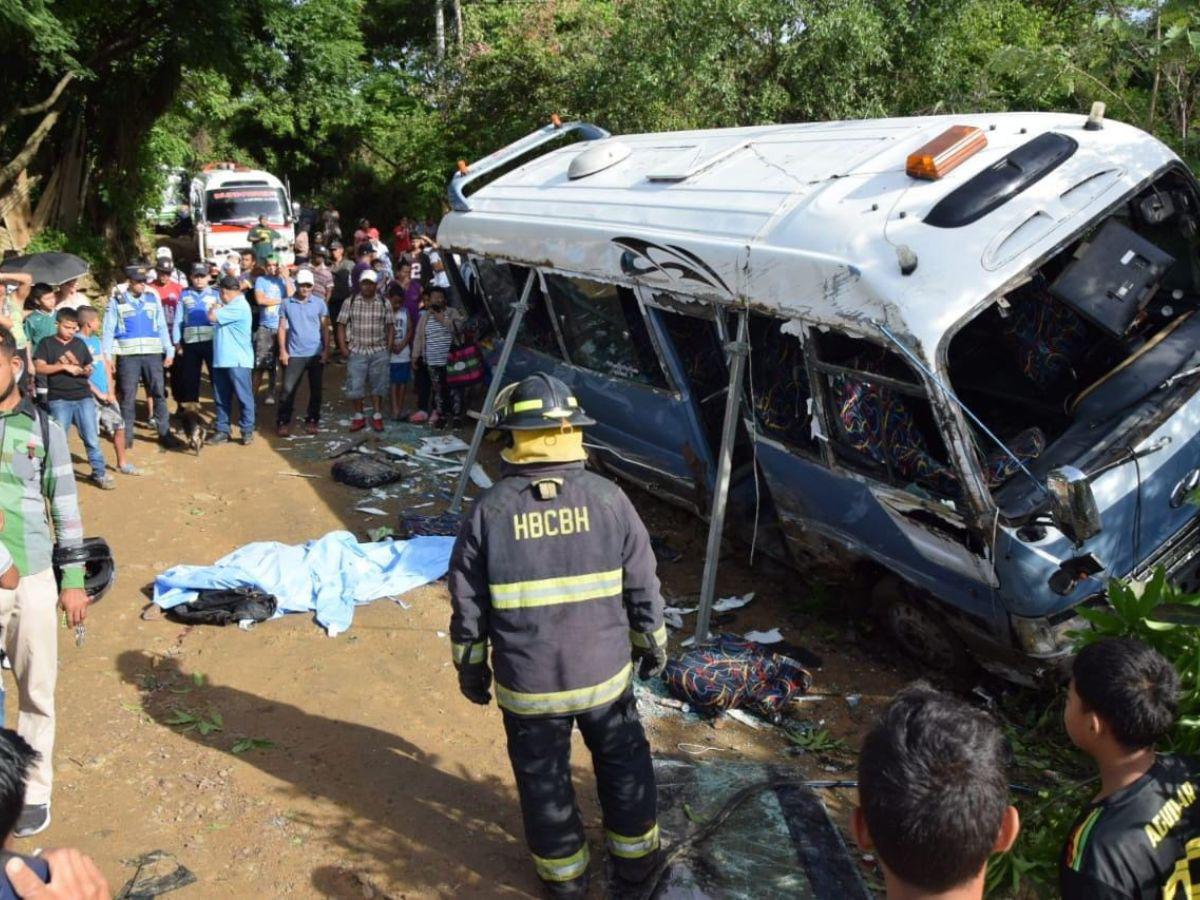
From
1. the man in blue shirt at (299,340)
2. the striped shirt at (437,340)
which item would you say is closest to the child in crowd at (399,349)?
the striped shirt at (437,340)

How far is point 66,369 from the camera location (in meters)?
8.19

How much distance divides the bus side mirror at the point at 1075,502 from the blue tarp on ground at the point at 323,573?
421cm

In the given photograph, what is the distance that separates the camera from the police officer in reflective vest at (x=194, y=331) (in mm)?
10117

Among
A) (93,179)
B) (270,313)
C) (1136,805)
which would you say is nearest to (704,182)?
(1136,805)

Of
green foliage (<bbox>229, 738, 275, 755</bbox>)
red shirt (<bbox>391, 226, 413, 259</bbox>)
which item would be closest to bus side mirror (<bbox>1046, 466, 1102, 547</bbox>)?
green foliage (<bbox>229, 738, 275, 755</bbox>)

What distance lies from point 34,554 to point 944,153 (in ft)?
15.2

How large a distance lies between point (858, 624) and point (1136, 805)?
12.9 feet

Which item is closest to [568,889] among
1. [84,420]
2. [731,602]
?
[731,602]

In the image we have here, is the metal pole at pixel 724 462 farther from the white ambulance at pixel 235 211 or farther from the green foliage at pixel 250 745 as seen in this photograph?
the white ambulance at pixel 235 211

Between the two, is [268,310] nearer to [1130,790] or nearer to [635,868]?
[635,868]

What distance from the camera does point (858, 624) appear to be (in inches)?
246

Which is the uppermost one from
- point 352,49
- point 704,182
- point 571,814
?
point 352,49

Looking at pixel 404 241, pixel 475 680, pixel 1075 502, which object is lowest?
pixel 475 680

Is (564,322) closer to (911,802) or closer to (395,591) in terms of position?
(395,591)
